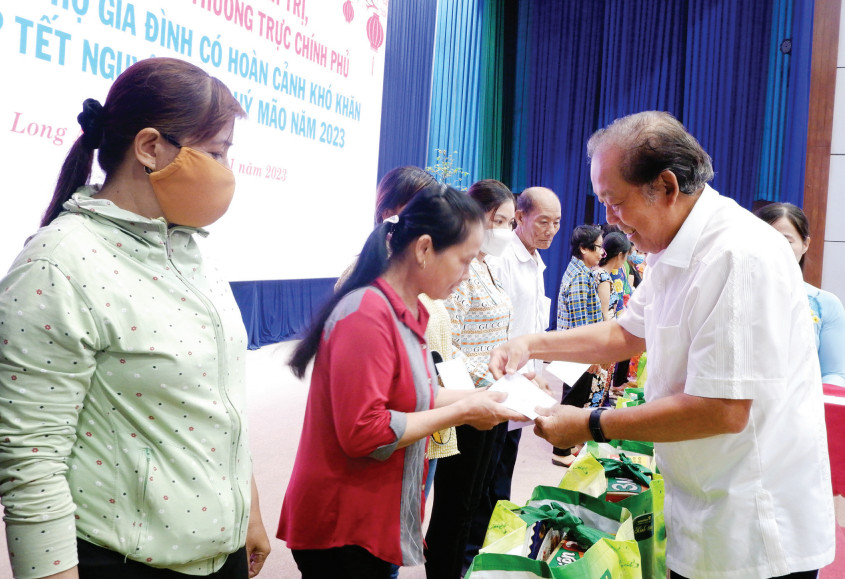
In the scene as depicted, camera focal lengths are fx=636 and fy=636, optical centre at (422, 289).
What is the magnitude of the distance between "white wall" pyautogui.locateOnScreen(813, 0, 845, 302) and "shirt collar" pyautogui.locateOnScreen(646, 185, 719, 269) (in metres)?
5.64

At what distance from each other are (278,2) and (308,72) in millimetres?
544

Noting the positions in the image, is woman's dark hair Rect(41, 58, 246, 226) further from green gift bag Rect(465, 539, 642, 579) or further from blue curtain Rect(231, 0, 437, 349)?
blue curtain Rect(231, 0, 437, 349)

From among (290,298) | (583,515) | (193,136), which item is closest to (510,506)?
(583,515)

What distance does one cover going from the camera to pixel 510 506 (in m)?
1.44

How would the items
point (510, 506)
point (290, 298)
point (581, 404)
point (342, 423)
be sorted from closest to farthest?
1. point (342, 423)
2. point (510, 506)
3. point (581, 404)
4. point (290, 298)

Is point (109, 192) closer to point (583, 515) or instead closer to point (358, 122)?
point (583, 515)

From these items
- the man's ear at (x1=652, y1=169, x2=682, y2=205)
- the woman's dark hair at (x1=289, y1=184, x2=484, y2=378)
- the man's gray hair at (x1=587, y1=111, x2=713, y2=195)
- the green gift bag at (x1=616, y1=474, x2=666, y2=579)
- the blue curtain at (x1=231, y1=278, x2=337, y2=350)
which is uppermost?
the man's gray hair at (x1=587, y1=111, x2=713, y2=195)

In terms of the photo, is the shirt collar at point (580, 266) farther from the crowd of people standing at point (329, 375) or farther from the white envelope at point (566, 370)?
the crowd of people standing at point (329, 375)

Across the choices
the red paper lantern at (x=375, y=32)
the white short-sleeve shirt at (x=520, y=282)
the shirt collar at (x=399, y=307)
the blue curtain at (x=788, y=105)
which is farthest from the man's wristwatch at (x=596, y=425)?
the blue curtain at (x=788, y=105)

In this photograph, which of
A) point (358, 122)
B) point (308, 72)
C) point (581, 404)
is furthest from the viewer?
point (358, 122)

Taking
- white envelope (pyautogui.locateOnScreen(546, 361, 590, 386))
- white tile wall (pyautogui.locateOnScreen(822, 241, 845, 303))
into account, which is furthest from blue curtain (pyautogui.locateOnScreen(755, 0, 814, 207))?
white envelope (pyautogui.locateOnScreen(546, 361, 590, 386))

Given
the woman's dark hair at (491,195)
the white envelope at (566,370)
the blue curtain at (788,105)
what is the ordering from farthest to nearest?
the blue curtain at (788,105), the woman's dark hair at (491,195), the white envelope at (566,370)

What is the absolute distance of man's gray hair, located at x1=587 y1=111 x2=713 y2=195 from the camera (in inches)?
49.4

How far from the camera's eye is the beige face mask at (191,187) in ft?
3.28
